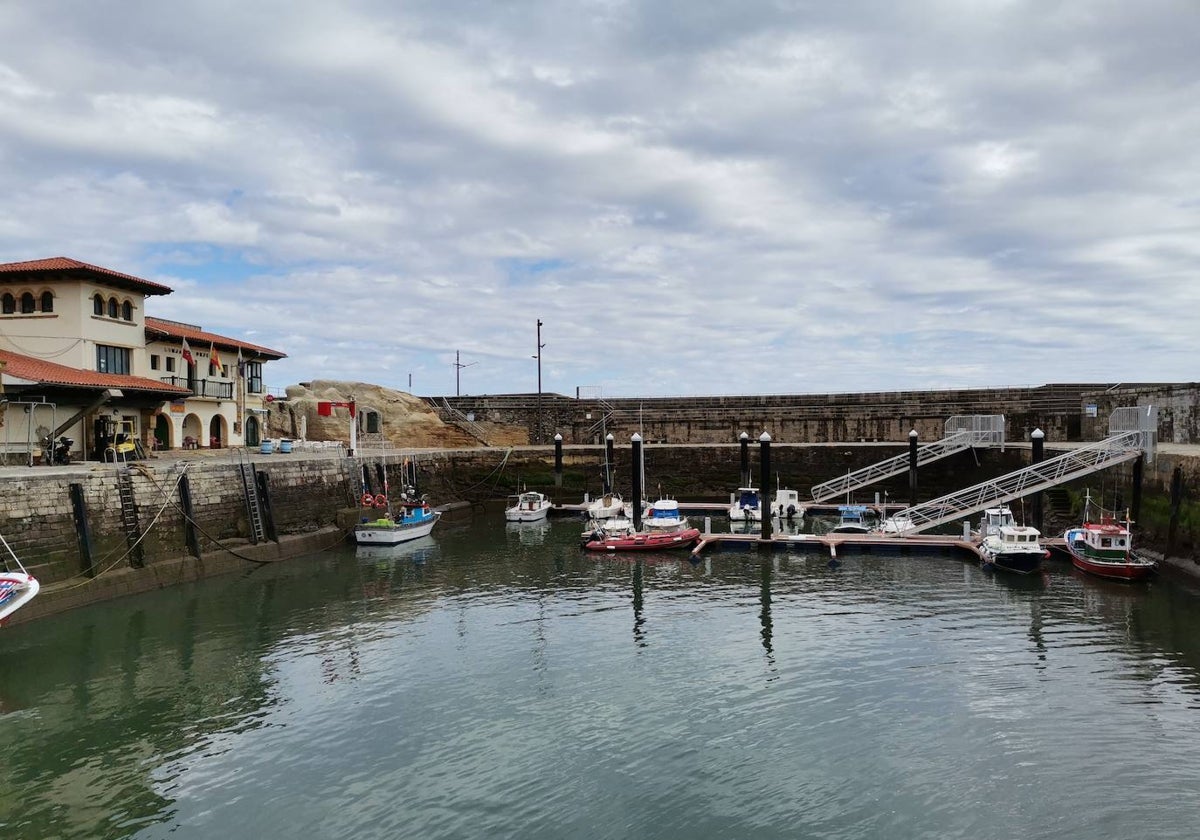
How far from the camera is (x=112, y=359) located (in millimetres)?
36969

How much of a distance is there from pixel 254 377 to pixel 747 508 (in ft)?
104

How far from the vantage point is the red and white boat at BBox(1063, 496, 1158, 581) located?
25312mm

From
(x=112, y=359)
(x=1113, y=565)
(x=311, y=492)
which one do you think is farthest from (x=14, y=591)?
(x=1113, y=565)

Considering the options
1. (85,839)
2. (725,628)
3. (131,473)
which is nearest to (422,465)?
(131,473)

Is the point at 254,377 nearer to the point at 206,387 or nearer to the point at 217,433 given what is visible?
the point at 217,433

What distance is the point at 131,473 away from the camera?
27.2 m

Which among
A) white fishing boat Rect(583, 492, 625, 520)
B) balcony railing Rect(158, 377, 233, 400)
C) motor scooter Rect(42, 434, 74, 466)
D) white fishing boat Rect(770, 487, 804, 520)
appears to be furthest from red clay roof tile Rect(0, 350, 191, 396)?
white fishing boat Rect(770, 487, 804, 520)

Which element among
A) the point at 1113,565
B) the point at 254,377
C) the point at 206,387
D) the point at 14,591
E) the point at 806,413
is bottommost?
the point at 1113,565

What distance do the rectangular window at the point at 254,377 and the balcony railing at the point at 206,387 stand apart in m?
2.98

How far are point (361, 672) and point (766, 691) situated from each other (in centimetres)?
913

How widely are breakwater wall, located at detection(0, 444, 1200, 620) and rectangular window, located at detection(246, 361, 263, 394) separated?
10.4 m

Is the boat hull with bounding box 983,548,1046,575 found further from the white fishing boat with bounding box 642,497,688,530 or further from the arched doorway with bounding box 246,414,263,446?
the arched doorway with bounding box 246,414,263,446

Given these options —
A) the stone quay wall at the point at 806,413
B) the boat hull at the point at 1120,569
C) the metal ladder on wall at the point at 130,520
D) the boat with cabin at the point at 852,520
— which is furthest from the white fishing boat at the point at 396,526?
the boat hull at the point at 1120,569

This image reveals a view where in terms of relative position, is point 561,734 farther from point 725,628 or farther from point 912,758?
point 725,628
